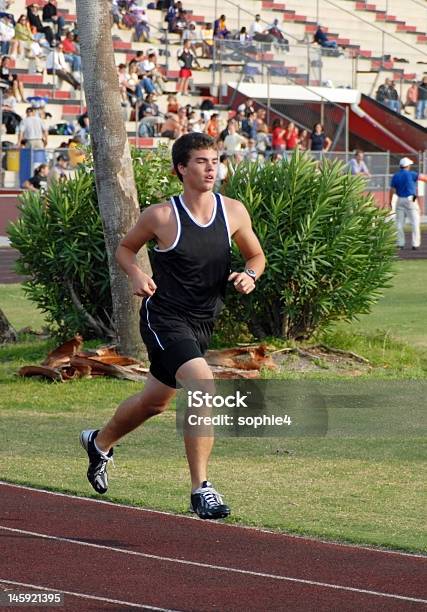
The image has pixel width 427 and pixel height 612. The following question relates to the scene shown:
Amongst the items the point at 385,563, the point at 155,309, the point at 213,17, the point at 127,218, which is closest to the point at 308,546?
the point at 385,563

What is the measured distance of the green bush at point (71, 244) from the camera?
13.8 meters

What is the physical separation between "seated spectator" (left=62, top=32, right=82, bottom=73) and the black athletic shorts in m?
29.6

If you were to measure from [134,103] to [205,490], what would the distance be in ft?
95.6

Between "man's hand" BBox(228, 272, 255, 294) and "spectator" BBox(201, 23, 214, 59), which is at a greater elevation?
"spectator" BBox(201, 23, 214, 59)

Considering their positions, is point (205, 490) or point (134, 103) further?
point (134, 103)

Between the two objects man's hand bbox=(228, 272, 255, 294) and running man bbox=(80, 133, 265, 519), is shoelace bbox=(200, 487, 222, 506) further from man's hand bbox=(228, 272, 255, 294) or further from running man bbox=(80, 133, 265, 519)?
man's hand bbox=(228, 272, 255, 294)

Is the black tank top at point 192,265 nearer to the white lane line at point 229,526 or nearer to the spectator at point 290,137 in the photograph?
the white lane line at point 229,526

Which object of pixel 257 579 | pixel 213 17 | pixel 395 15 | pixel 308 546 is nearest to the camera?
pixel 257 579

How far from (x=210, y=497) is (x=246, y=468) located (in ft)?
7.69

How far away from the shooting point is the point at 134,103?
35438 millimetres

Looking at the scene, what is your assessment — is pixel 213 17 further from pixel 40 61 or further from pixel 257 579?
pixel 257 579

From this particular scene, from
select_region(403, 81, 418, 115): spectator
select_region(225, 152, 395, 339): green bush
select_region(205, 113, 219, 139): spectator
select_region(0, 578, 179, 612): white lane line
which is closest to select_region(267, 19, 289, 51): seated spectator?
select_region(403, 81, 418, 115): spectator

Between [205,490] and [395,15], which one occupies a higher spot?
[395,15]

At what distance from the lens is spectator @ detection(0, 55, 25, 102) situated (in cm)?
3334
